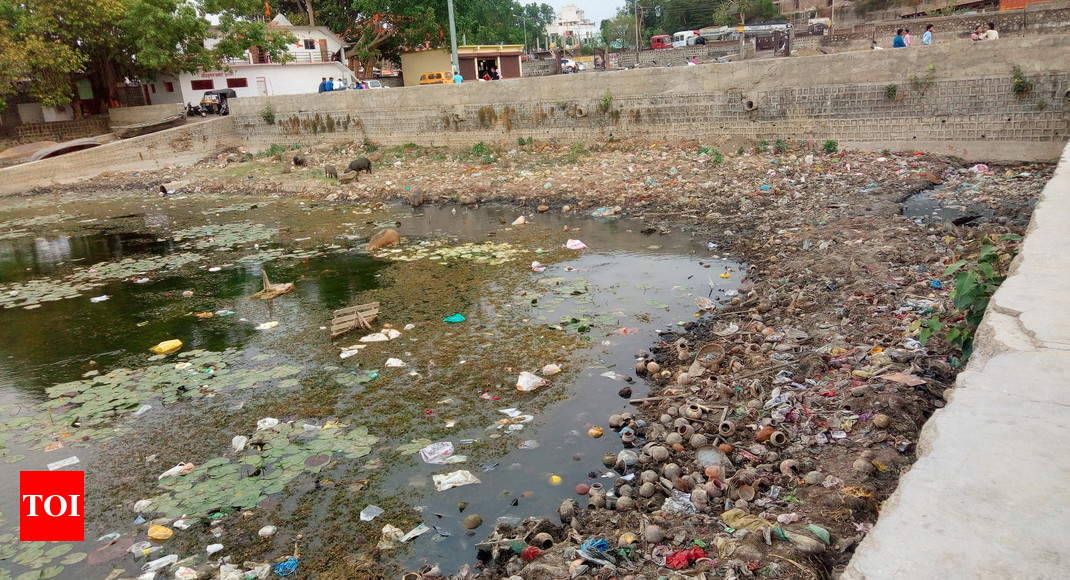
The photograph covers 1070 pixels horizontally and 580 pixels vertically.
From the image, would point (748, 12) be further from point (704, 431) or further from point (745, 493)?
point (745, 493)

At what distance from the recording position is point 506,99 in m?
13.0

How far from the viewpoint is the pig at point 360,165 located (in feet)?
42.1

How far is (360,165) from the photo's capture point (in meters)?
12.9

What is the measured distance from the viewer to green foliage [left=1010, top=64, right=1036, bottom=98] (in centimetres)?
842

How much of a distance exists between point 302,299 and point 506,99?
7.81 metres

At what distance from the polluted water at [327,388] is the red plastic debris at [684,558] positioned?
0.84 m

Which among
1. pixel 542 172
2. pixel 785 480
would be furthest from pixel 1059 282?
pixel 542 172

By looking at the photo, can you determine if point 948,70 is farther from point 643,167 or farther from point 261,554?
point 261,554

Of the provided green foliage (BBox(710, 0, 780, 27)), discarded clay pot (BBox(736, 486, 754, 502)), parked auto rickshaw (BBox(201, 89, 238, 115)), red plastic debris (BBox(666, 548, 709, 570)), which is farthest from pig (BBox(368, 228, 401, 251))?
green foliage (BBox(710, 0, 780, 27))

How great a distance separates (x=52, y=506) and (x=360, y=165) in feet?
33.5

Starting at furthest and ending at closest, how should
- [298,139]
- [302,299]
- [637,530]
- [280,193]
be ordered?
[298,139], [280,193], [302,299], [637,530]

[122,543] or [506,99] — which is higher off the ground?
[506,99]

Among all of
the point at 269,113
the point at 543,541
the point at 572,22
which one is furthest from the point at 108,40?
the point at 572,22

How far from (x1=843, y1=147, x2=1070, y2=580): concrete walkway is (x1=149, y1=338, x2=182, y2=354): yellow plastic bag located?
5149 mm
